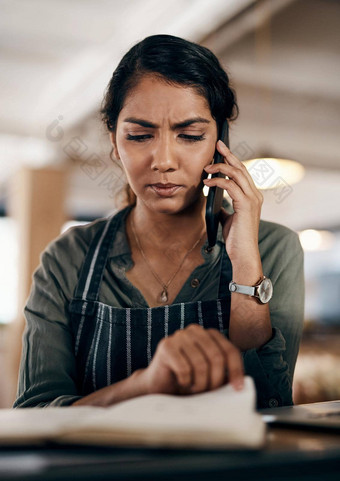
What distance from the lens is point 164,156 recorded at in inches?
47.1

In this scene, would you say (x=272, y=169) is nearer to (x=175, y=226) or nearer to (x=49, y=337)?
(x=175, y=226)

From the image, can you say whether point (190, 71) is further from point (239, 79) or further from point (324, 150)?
point (324, 150)

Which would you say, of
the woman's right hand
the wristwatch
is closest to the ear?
the wristwatch

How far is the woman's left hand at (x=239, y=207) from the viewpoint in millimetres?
1175

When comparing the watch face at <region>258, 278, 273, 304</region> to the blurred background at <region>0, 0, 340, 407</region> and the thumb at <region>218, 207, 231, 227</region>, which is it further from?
the blurred background at <region>0, 0, 340, 407</region>

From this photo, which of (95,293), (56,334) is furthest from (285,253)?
(56,334)

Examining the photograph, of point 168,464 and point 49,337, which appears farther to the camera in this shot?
point 49,337

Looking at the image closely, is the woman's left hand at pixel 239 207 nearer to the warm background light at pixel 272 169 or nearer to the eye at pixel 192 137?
the eye at pixel 192 137

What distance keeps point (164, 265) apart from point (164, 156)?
1.00ft

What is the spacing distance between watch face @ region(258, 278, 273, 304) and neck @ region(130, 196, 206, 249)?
31 cm

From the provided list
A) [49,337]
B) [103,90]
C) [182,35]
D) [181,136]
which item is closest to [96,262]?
[49,337]

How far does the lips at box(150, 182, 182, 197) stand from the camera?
123 centimetres

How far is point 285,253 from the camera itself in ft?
4.40

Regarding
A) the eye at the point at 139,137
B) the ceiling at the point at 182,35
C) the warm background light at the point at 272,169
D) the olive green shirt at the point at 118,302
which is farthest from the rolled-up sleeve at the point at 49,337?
the warm background light at the point at 272,169
